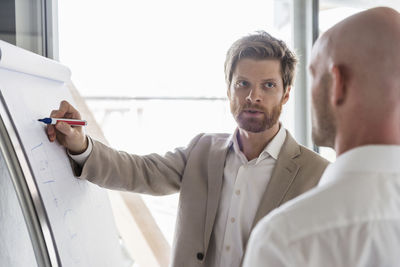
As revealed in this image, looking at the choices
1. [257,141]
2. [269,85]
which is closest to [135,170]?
[257,141]

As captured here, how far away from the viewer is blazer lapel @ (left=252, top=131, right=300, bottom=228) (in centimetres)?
130

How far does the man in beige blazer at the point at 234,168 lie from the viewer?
1.32 meters

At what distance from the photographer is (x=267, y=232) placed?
2.00ft

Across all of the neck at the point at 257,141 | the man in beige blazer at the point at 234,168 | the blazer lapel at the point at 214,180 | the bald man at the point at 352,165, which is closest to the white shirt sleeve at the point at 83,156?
the man in beige blazer at the point at 234,168

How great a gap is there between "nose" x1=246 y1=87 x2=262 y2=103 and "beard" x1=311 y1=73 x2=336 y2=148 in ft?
2.09

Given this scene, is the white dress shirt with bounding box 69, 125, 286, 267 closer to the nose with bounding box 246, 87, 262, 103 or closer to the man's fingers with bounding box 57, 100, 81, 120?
the nose with bounding box 246, 87, 262, 103

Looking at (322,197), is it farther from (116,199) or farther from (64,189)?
(116,199)

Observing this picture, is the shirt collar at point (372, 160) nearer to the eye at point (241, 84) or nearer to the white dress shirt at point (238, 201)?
the white dress shirt at point (238, 201)

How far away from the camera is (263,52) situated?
145 cm

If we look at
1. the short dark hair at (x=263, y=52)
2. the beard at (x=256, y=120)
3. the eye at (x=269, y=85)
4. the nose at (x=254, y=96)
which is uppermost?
the short dark hair at (x=263, y=52)

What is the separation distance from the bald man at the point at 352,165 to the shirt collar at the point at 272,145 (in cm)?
63

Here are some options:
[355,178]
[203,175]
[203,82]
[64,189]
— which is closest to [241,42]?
[203,175]

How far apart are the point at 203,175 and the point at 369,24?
899mm

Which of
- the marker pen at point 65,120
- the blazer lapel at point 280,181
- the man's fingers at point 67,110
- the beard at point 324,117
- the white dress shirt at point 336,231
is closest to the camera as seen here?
the white dress shirt at point 336,231
